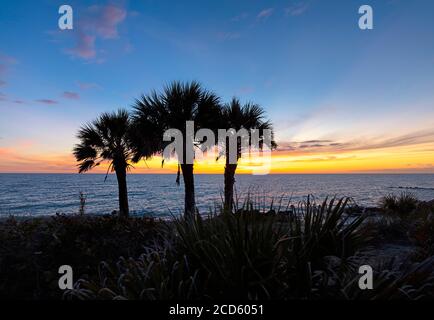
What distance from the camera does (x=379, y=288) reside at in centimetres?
263

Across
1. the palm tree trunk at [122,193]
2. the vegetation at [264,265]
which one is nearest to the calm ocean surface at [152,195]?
the vegetation at [264,265]

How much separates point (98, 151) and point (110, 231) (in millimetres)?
14093

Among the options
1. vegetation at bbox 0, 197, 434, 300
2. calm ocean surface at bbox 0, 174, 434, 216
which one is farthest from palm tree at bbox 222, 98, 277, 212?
vegetation at bbox 0, 197, 434, 300

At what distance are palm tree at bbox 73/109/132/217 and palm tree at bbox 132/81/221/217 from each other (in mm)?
3964

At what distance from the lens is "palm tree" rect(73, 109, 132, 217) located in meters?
19.1

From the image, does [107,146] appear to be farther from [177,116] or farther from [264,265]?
[264,265]

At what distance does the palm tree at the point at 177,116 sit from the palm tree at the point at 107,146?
13.0 ft

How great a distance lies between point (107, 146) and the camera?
1933 centimetres

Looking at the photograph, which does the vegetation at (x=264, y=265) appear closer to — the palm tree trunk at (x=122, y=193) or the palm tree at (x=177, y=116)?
the palm tree at (x=177, y=116)

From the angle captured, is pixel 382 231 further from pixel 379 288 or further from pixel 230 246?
pixel 230 246

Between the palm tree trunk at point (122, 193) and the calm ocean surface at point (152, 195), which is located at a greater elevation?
the palm tree trunk at point (122, 193)

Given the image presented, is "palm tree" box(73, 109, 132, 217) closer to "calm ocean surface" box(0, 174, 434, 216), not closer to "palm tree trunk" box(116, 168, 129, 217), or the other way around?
"palm tree trunk" box(116, 168, 129, 217)

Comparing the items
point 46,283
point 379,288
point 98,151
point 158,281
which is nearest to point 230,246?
point 158,281

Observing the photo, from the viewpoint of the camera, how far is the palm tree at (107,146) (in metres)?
19.1
